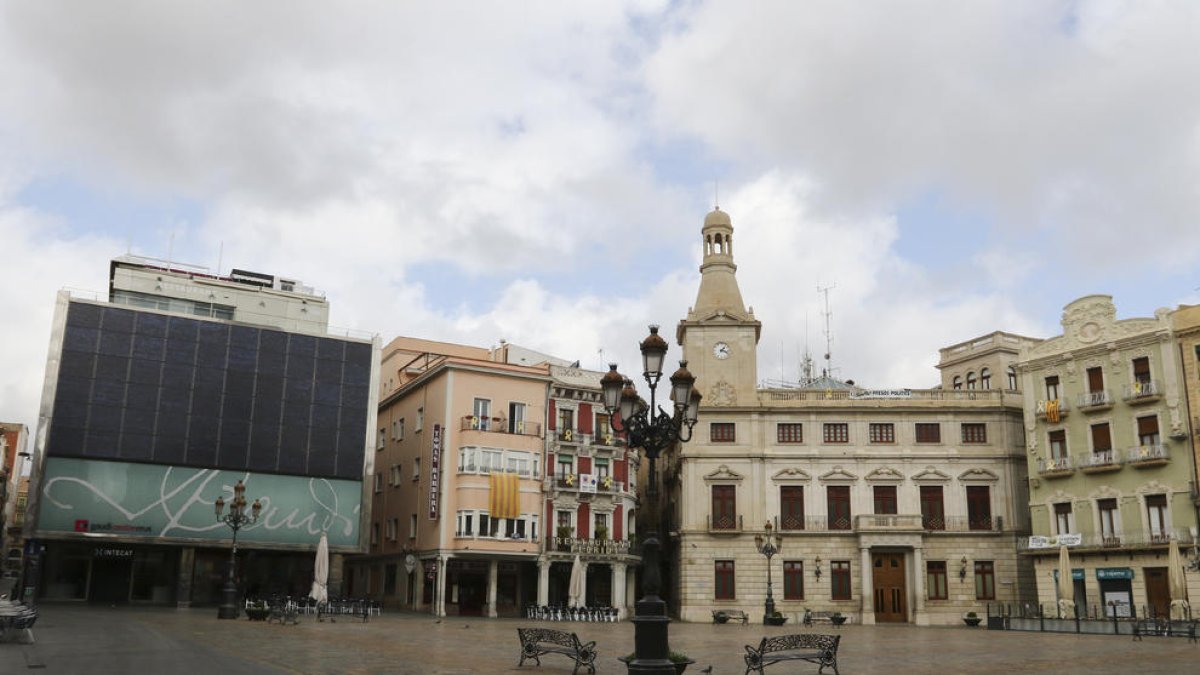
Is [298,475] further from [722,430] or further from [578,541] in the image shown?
[722,430]

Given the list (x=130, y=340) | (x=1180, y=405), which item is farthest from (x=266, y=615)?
(x=1180, y=405)

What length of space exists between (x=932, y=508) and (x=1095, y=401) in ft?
33.3

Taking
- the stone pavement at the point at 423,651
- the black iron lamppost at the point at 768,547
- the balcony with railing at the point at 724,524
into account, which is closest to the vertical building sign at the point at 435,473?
the stone pavement at the point at 423,651

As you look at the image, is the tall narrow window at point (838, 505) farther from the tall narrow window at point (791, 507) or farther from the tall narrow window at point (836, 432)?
the tall narrow window at point (836, 432)

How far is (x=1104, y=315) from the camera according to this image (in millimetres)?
49344

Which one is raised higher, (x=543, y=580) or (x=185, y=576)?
(x=543, y=580)

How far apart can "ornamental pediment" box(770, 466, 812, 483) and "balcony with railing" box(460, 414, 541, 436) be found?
44.0 feet

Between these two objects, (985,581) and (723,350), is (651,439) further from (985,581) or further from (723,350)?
(985,581)

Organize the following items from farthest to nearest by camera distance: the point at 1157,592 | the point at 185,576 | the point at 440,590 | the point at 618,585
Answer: the point at 618,585
the point at 185,576
the point at 440,590
the point at 1157,592

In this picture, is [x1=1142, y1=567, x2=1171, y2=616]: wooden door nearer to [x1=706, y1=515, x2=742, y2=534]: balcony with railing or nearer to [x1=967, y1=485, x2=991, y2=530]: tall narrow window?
[x1=967, y1=485, x2=991, y2=530]: tall narrow window

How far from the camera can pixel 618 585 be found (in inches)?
2063

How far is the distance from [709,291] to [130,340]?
3132 centimetres

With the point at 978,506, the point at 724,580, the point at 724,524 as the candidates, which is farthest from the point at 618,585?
the point at 978,506

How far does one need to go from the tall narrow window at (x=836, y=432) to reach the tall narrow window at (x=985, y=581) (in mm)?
9372
